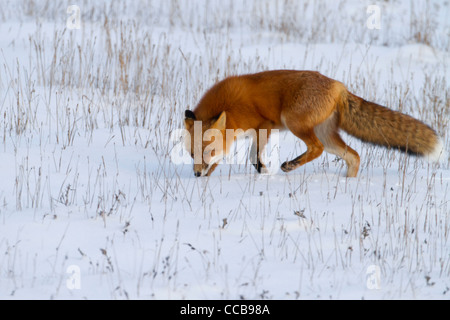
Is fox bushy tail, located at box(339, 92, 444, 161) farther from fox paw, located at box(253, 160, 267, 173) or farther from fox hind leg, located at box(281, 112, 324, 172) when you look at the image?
fox paw, located at box(253, 160, 267, 173)

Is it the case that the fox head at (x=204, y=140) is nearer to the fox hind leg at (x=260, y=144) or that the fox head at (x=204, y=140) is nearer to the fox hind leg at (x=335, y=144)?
the fox hind leg at (x=260, y=144)

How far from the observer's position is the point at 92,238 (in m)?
4.67

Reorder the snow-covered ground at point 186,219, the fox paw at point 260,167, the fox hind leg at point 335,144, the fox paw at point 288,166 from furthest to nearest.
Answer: the fox paw at point 260,167 → the fox paw at point 288,166 → the fox hind leg at point 335,144 → the snow-covered ground at point 186,219

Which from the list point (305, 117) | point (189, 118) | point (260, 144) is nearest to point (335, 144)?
point (305, 117)

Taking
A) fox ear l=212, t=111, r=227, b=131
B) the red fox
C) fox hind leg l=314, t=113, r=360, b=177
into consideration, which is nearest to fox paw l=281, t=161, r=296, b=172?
the red fox

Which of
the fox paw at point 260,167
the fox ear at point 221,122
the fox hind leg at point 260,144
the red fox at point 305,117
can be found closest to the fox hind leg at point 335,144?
the red fox at point 305,117

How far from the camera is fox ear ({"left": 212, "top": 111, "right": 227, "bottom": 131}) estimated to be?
6409 millimetres

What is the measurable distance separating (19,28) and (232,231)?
9510 mm

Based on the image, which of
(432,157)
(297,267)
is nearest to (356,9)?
(432,157)

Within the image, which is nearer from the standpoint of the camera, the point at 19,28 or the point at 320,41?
the point at 19,28

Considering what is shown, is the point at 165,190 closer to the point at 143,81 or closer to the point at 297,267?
the point at 297,267

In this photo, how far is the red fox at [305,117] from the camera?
21.1ft

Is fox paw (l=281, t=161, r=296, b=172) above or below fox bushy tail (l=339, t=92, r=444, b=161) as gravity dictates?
below

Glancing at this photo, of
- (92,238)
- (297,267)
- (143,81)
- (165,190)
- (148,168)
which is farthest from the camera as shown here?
(143,81)
